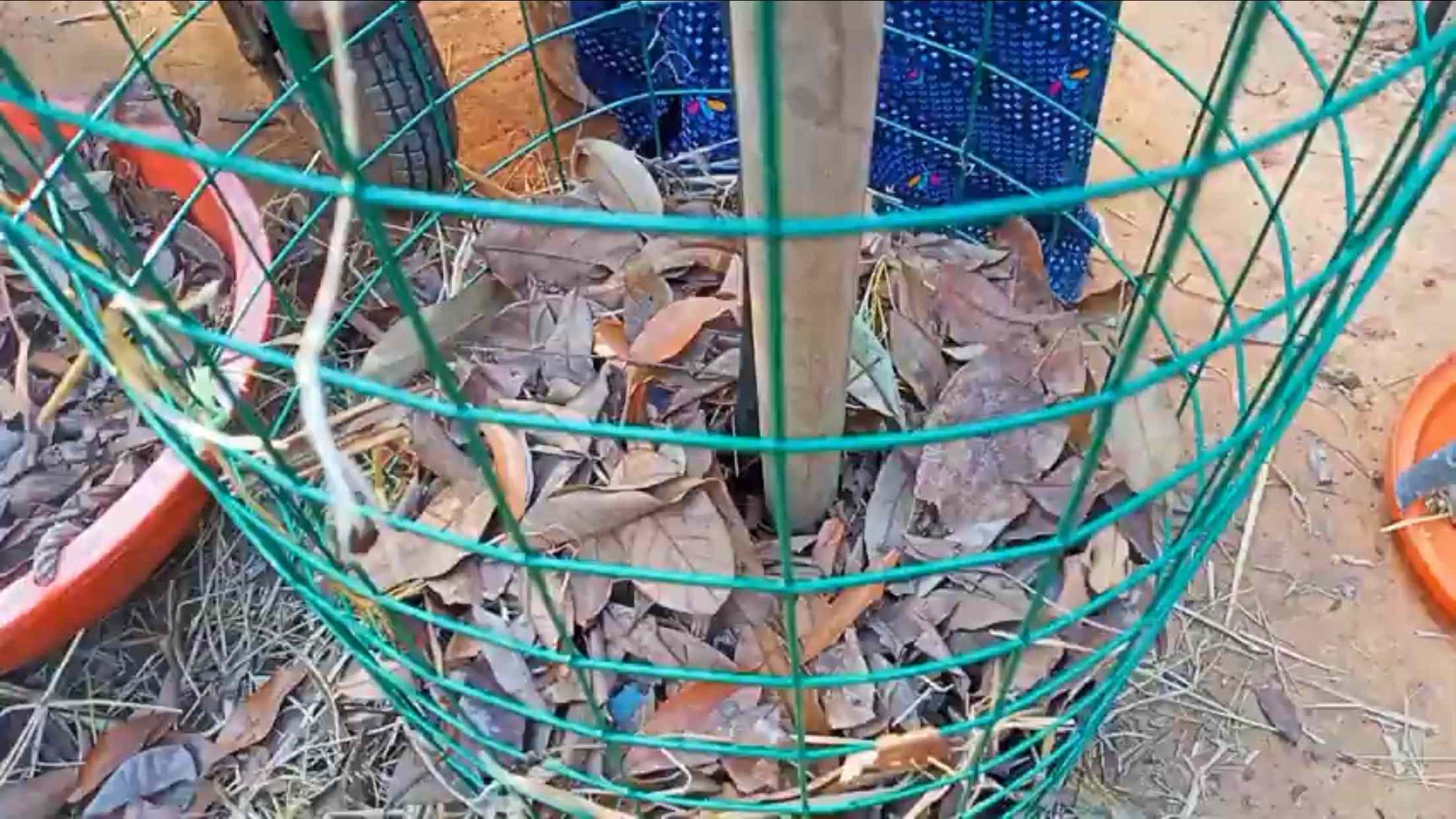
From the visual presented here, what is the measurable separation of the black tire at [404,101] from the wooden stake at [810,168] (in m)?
0.41

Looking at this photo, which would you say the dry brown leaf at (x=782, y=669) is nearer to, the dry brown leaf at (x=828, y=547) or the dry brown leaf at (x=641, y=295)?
the dry brown leaf at (x=828, y=547)

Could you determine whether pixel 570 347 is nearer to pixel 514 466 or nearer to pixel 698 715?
pixel 514 466

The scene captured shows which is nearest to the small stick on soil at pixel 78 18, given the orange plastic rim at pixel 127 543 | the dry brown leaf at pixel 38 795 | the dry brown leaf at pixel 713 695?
the orange plastic rim at pixel 127 543

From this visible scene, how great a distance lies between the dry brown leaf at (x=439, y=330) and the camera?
2.40ft

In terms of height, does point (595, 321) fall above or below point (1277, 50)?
above

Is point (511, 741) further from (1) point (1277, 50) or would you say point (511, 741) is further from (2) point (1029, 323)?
(1) point (1277, 50)

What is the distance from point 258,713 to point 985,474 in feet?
1.64

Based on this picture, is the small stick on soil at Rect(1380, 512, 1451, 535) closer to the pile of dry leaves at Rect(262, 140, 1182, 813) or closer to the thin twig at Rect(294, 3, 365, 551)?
the pile of dry leaves at Rect(262, 140, 1182, 813)

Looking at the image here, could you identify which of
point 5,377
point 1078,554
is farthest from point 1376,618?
point 5,377

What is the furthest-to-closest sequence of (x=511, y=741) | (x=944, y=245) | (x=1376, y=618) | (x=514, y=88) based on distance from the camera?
(x=514, y=88)
(x=1376, y=618)
(x=944, y=245)
(x=511, y=741)

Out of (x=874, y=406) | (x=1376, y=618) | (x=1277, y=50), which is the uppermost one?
(x=874, y=406)

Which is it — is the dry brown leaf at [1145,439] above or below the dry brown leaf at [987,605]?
above

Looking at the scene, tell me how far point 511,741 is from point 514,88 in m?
0.72

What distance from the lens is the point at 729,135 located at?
3.18 ft
